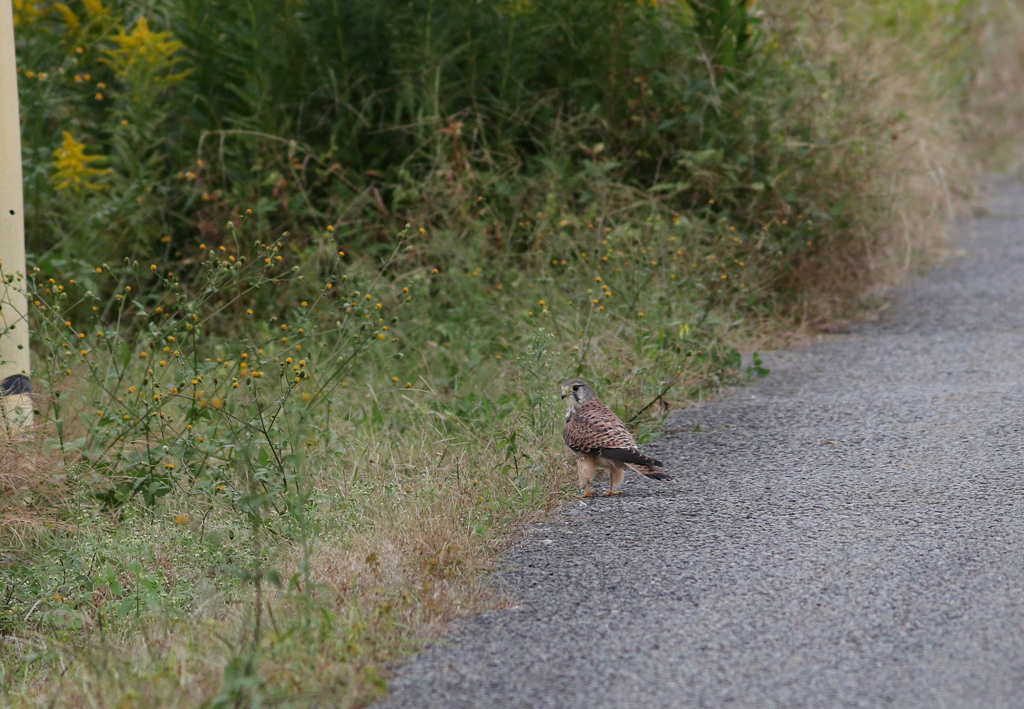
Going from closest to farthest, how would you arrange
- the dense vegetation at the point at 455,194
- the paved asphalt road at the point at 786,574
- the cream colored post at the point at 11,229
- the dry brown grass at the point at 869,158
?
the paved asphalt road at the point at 786,574 → the cream colored post at the point at 11,229 → the dense vegetation at the point at 455,194 → the dry brown grass at the point at 869,158

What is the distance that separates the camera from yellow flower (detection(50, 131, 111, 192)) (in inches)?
293

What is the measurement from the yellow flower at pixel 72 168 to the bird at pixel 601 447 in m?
4.24

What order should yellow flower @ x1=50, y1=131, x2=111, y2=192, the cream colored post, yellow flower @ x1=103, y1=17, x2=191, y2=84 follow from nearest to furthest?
the cream colored post, yellow flower @ x1=50, y1=131, x2=111, y2=192, yellow flower @ x1=103, y1=17, x2=191, y2=84

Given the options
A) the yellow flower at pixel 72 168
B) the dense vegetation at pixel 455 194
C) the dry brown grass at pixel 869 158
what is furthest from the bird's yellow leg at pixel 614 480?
the yellow flower at pixel 72 168

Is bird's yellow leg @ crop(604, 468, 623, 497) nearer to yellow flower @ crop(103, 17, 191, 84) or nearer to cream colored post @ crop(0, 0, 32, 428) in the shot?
cream colored post @ crop(0, 0, 32, 428)

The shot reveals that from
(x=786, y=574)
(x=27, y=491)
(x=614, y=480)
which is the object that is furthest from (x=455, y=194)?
(x=786, y=574)

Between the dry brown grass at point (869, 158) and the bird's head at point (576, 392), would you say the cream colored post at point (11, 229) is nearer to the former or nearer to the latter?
the bird's head at point (576, 392)

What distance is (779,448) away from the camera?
5184 mm

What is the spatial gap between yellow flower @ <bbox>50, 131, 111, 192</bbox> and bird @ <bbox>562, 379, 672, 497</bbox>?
424cm

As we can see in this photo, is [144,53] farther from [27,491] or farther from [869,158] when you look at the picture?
[869,158]

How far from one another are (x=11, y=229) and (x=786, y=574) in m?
3.86

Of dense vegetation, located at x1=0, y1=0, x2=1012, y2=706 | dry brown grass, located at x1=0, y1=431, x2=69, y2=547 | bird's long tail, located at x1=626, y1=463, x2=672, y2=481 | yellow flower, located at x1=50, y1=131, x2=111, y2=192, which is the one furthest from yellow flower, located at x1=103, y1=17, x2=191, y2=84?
bird's long tail, located at x1=626, y1=463, x2=672, y2=481

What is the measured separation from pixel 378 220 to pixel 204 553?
4066 mm

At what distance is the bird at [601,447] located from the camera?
14.6ft
